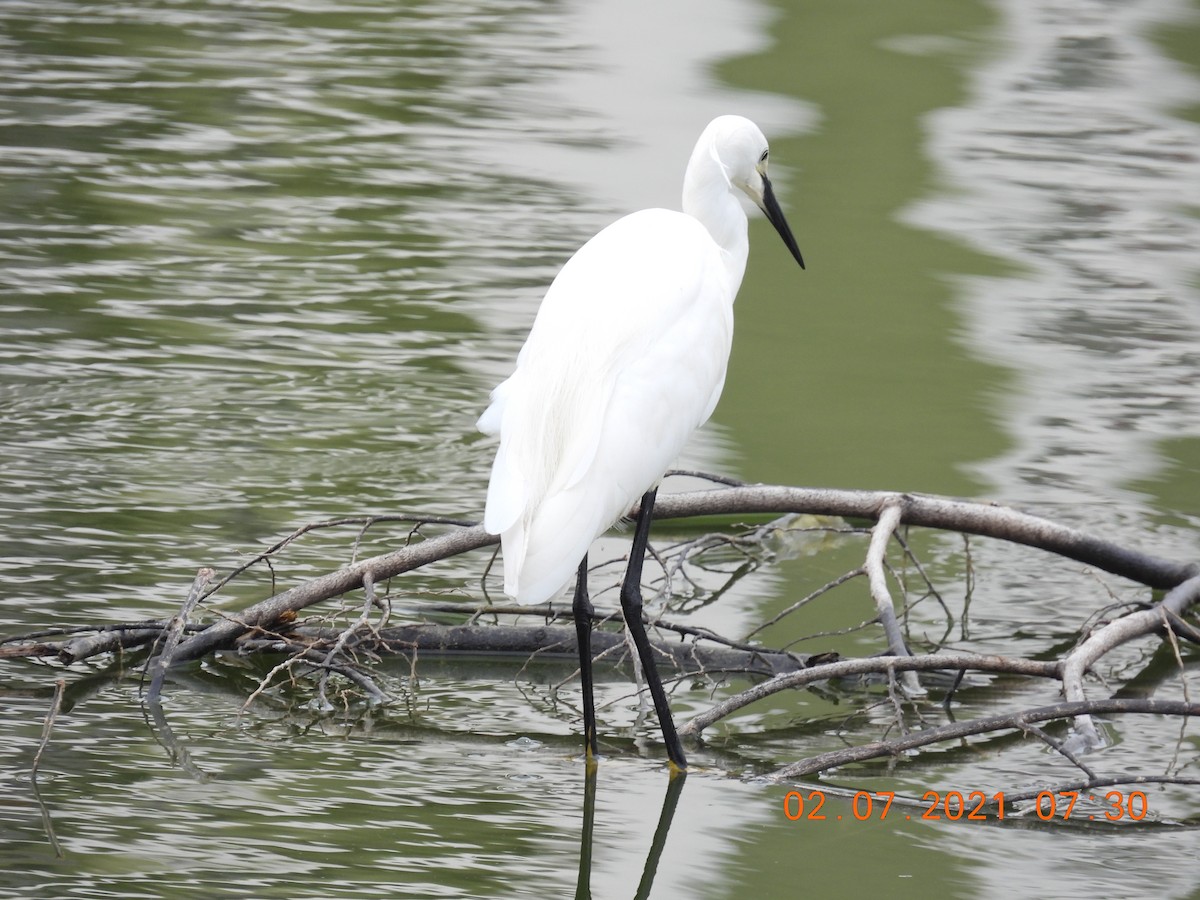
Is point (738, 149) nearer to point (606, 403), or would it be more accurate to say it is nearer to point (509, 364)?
point (606, 403)

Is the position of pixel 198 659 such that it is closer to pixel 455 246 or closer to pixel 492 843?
pixel 492 843

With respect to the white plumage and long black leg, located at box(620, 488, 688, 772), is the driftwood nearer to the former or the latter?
long black leg, located at box(620, 488, 688, 772)

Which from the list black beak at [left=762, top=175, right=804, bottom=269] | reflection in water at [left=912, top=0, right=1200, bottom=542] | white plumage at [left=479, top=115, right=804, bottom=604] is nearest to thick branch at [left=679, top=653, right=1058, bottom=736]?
white plumage at [left=479, top=115, right=804, bottom=604]

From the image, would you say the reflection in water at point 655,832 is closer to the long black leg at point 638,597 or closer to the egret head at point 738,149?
the long black leg at point 638,597

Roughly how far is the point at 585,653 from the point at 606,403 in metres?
0.59

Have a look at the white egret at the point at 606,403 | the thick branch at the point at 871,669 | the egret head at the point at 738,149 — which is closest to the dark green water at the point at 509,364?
the thick branch at the point at 871,669

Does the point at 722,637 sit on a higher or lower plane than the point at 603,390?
lower

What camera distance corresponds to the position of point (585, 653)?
4.00 meters

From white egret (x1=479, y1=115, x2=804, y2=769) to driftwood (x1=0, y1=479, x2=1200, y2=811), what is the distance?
34 cm

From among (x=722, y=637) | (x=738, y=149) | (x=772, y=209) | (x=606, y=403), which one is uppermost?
(x=738, y=149)

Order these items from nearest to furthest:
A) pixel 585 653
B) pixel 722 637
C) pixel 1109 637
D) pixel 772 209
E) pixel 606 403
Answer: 1. pixel 606 403
2. pixel 585 653
3. pixel 1109 637
4. pixel 722 637
5. pixel 772 209

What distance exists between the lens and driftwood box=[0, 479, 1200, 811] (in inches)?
152
